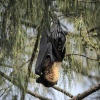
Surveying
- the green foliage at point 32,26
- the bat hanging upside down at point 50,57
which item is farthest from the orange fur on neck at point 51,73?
the green foliage at point 32,26

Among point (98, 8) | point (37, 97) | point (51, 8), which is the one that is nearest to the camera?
point (51, 8)

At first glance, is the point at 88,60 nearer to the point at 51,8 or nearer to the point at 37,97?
the point at 37,97

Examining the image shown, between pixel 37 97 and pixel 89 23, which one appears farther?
pixel 37 97

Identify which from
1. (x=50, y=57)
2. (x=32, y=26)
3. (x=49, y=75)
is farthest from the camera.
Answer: (x=50, y=57)

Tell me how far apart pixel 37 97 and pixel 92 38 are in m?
0.40

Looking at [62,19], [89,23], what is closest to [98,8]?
[89,23]

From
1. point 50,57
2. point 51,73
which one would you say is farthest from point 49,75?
point 50,57

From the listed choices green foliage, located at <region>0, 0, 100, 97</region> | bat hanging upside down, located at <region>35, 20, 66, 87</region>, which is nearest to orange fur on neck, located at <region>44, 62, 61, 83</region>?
bat hanging upside down, located at <region>35, 20, 66, 87</region>

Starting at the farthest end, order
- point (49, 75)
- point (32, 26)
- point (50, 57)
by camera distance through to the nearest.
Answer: point (50, 57) → point (49, 75) → point (32, 26)

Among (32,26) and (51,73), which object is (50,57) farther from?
(32,26)

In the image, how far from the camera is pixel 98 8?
4.51 feet

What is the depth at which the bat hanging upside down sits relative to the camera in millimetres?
1455

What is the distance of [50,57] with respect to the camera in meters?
1.54

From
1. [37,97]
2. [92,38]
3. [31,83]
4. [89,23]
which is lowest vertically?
[37,97]
